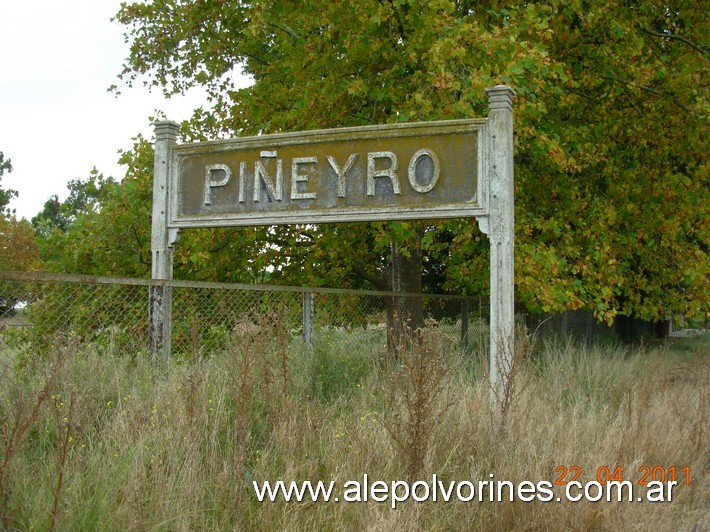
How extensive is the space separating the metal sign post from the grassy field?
46.6 inches

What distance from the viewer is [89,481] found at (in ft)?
11.8

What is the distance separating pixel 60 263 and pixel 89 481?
782cm

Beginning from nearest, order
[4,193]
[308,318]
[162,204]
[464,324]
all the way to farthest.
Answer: [308,318], [162,204], [464,324], [4,193]

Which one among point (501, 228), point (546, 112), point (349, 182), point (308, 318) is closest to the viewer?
point (501, 228)

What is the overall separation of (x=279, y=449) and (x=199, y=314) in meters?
2.94

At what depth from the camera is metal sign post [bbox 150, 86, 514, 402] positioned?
250 inches

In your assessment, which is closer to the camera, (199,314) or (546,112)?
(199,314)

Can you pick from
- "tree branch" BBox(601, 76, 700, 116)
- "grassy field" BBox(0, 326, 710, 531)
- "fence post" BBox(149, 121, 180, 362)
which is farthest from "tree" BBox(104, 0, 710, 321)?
"grassy field" BBox(0, 326, 710, 531)

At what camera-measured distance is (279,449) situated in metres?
4.18

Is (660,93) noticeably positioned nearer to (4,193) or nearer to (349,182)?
(349,182)

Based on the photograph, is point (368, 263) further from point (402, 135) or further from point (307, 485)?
point (307, 485)

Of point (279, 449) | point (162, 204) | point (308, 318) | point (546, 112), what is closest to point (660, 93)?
point (546, 112)

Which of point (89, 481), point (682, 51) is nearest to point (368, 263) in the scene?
point (682, 51)
